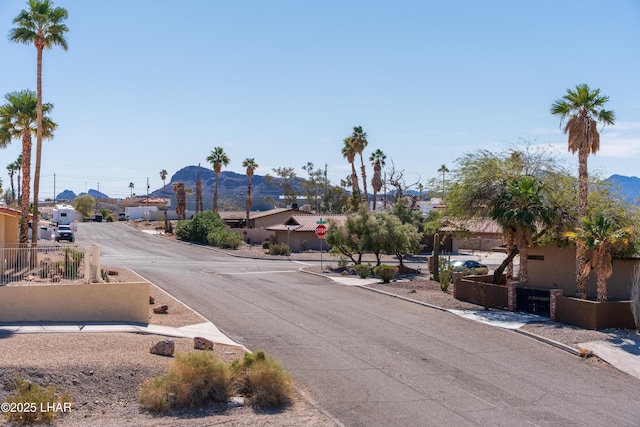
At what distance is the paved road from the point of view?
516 inches

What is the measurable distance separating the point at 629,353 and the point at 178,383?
13.1 m

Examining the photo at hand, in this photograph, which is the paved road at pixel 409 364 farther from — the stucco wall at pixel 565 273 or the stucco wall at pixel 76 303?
the stucco wall at pixel 565 273

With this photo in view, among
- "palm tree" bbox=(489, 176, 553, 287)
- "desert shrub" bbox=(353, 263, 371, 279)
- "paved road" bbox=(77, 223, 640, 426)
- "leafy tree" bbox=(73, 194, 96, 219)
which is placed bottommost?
"paved road" bbox=(77, 223, 640, 426)

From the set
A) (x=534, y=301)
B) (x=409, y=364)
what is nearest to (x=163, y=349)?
(x=409, y=364)

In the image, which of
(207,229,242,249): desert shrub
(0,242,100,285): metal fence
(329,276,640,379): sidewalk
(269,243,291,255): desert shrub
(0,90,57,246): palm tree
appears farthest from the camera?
(207,229,242,249): desert shrub

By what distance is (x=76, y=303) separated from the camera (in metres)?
20.2

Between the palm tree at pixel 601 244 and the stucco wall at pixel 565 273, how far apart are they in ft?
11.5

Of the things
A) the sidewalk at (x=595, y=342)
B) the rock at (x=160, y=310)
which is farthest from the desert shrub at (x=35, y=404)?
the sidewalk at (x=595, y=342)

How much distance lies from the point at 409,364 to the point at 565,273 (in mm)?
14496

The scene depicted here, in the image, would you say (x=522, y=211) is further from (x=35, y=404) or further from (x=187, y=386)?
(x=35, y=404)

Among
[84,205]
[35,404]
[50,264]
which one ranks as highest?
[84,205]

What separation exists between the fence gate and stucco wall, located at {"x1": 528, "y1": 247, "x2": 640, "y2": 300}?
2701mm

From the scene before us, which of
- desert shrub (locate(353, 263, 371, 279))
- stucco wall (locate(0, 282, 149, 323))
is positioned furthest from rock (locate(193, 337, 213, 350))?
desert shrub (locate(353, 263, 371, 279))

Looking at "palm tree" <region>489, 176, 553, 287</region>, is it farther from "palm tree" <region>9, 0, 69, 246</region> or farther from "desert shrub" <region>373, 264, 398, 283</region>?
"palm tree" <region>9, 0, 69, 246</region>
